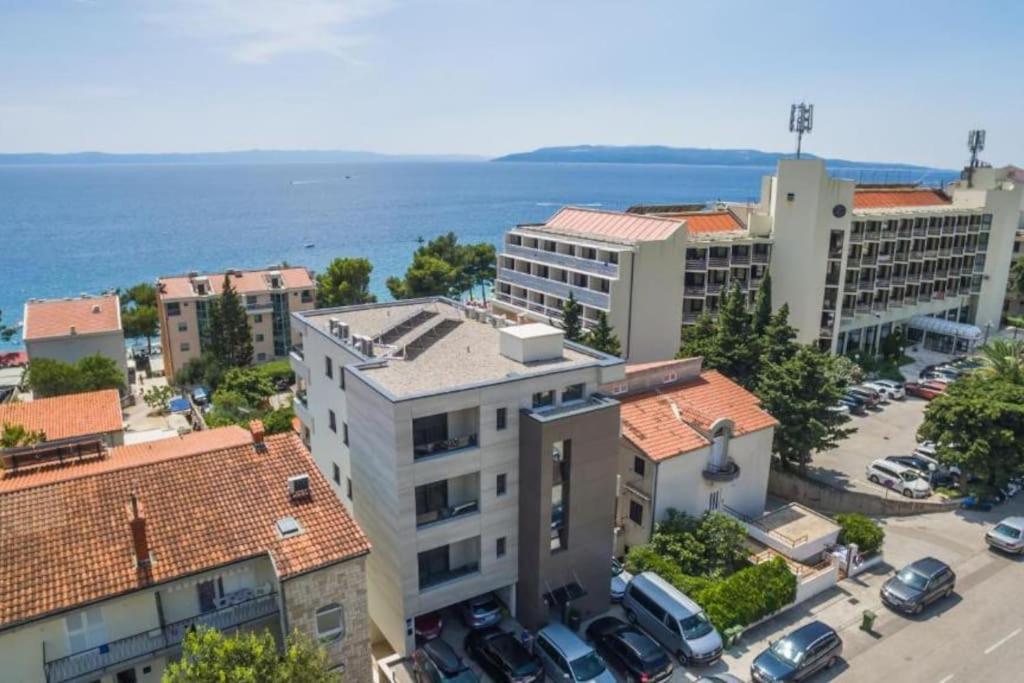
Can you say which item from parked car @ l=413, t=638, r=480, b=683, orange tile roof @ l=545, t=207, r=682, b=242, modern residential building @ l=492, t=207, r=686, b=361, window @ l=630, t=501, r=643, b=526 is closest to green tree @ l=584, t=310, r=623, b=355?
modern residential building @ l=492, t=207, r=686, b=361

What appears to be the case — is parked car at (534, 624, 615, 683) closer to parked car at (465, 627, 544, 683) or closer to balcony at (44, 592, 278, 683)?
parked car at (465, 627, 544, 683)

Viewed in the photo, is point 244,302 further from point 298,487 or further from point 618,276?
point 298,487

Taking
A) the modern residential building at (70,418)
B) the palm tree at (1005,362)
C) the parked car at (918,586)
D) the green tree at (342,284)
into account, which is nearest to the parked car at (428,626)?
the parked car at (918,586)

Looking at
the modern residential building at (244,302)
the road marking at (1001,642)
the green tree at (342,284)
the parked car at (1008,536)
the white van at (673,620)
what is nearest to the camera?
the white van at (673,620)

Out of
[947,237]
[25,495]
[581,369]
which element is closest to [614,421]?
[581,369]

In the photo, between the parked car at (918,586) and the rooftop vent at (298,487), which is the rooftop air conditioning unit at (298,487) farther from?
the parked car at (918,586)

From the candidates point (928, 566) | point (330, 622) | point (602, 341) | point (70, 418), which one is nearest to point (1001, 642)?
point (928, 566)
